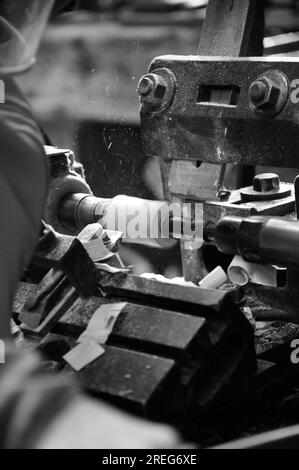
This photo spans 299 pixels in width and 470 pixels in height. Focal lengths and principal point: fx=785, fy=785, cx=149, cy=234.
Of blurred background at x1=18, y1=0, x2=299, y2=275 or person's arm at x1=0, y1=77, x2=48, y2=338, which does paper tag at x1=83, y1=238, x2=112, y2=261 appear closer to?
person's arm at x1=0, y1=77, x2=48, y2=338

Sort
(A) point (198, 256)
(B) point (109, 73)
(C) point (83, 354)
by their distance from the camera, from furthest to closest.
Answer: (B) point (109, 73), (A) point (198, 256), (C) point (83, 354)

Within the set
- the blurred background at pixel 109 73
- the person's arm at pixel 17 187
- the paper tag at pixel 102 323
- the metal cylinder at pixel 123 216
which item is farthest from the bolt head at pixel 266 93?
the blurred background at pixel 109 73

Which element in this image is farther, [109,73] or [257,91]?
[109,73]

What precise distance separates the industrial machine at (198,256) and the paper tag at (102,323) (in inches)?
0.4

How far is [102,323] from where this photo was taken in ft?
4.24

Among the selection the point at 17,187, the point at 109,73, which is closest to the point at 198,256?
the point at 17,187

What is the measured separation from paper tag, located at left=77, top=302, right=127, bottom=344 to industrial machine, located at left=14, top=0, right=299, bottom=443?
10 millimetres

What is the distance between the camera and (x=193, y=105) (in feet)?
5.58

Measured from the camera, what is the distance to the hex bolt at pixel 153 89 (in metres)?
1.72

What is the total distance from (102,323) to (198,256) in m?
0.52

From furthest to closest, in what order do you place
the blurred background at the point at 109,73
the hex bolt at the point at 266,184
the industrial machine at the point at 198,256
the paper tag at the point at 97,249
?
the blurred background at the point at 109,73
the hex bolt at the point at 266,184
the paper tag at the point at 97,249
the industrial machine at the point at 198,256

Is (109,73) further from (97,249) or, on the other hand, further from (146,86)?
(97,249)

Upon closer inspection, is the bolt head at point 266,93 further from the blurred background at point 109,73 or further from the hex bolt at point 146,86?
the blurred background at point 109,73
